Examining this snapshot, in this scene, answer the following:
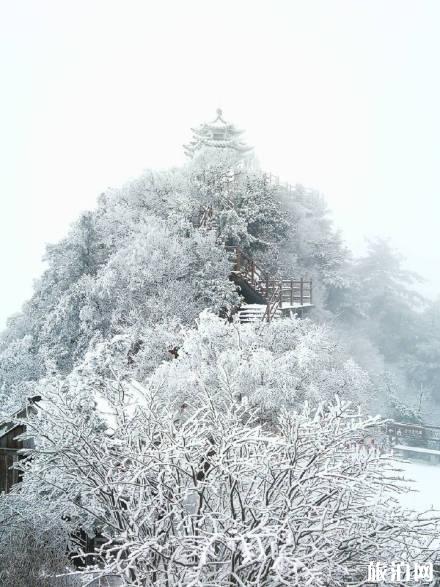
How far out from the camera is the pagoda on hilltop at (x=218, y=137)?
50.0m

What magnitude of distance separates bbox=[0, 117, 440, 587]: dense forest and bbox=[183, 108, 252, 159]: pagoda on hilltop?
1.15 m

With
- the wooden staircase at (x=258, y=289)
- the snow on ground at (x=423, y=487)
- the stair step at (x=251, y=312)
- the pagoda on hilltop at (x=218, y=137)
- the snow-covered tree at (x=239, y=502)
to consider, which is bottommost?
the snow on ground at (x=423, y=487)

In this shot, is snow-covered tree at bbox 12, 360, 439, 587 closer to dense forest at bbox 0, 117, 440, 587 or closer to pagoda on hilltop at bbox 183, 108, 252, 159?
dense forest at bbox 0, 117, 440, 587

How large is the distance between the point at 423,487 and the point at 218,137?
4041 centimetres

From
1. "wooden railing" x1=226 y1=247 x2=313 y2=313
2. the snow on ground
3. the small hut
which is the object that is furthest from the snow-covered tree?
"wooden railing" x1=226 y1=247 x2=313 y2=313

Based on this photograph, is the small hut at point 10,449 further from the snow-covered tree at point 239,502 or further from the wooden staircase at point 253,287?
the wooden staircase at point 253,287

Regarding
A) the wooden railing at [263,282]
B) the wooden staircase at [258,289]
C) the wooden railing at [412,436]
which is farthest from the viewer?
the wooden railing at [263,282]

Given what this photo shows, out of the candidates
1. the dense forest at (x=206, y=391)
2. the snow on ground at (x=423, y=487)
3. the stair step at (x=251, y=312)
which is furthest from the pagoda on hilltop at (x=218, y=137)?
the snow on ground at (x=423, y=487)

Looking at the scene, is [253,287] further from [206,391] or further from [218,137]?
[218,137]

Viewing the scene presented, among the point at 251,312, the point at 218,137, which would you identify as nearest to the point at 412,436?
the point at 251,312

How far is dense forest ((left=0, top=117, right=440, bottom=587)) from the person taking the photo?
6562 millimetres

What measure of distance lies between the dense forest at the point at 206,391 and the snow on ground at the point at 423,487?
331 centimetres

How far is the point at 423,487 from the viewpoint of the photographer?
62.8 ft

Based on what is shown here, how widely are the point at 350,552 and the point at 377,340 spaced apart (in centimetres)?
3336
